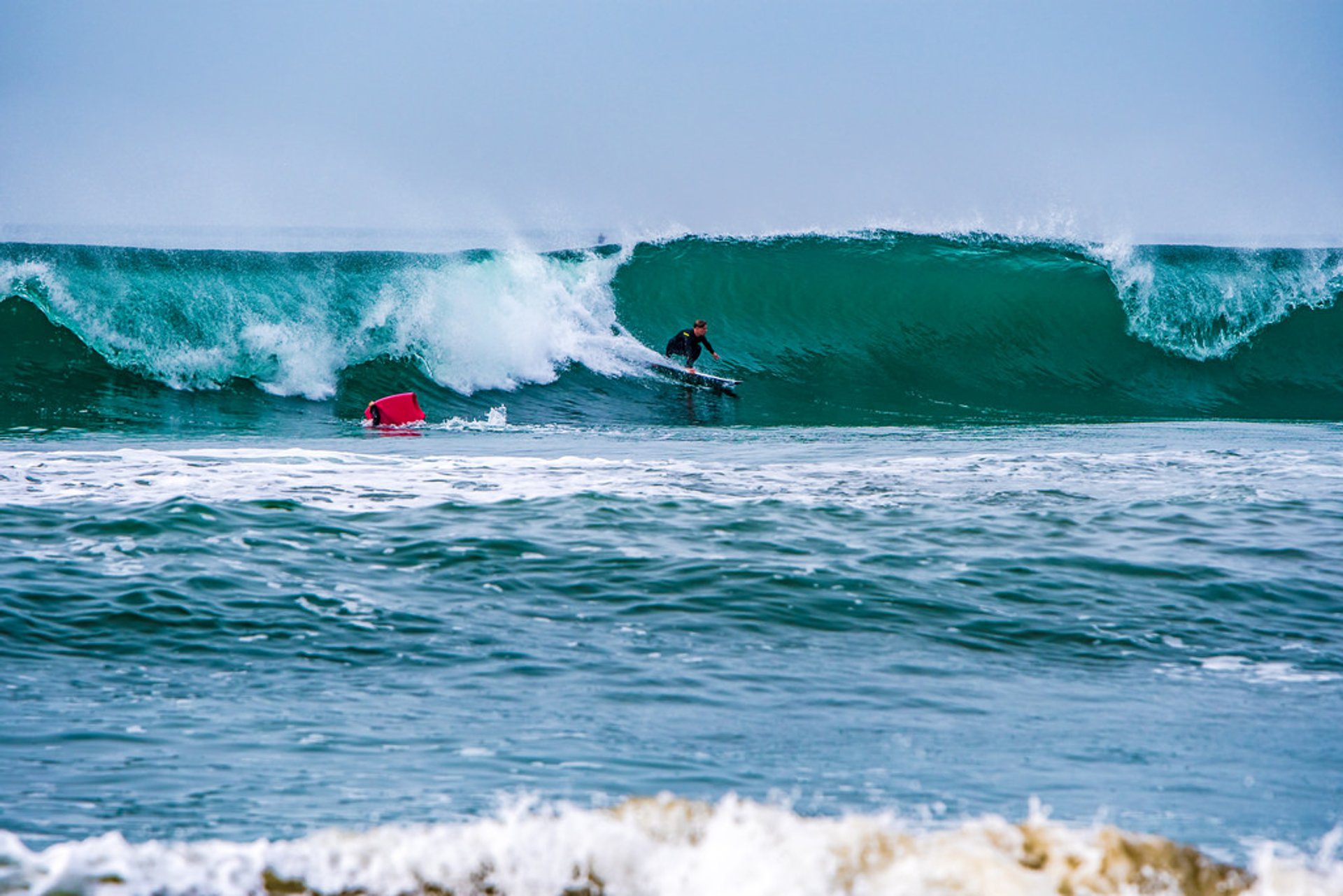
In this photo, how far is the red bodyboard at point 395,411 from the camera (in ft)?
49.6

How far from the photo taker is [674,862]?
125 inches

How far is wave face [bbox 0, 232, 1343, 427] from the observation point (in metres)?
18.3

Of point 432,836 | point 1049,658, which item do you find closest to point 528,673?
point 432,836

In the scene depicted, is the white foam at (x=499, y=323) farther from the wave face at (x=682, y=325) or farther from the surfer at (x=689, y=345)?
the surfer at (x=689, y=345)

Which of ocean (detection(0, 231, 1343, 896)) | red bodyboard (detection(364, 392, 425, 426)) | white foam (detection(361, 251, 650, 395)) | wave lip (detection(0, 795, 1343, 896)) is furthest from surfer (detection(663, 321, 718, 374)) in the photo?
wave lip (detection(0, 795, 1343, 896))

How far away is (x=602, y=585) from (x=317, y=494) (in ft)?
10.5

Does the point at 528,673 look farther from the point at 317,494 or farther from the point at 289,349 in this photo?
the point at 289,349

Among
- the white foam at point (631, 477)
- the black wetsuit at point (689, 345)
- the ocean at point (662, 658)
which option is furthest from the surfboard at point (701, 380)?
the white foam at point (631, 477)

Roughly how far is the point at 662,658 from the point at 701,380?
13923 mm

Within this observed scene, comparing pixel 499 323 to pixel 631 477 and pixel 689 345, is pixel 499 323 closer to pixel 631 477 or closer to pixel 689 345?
pixel 689 345

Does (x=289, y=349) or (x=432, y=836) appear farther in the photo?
(x=289, y=349)

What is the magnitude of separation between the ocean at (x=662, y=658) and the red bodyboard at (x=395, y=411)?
28cm

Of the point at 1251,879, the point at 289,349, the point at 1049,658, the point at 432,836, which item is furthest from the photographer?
the point at 289,349

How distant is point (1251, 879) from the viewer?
119 inches
